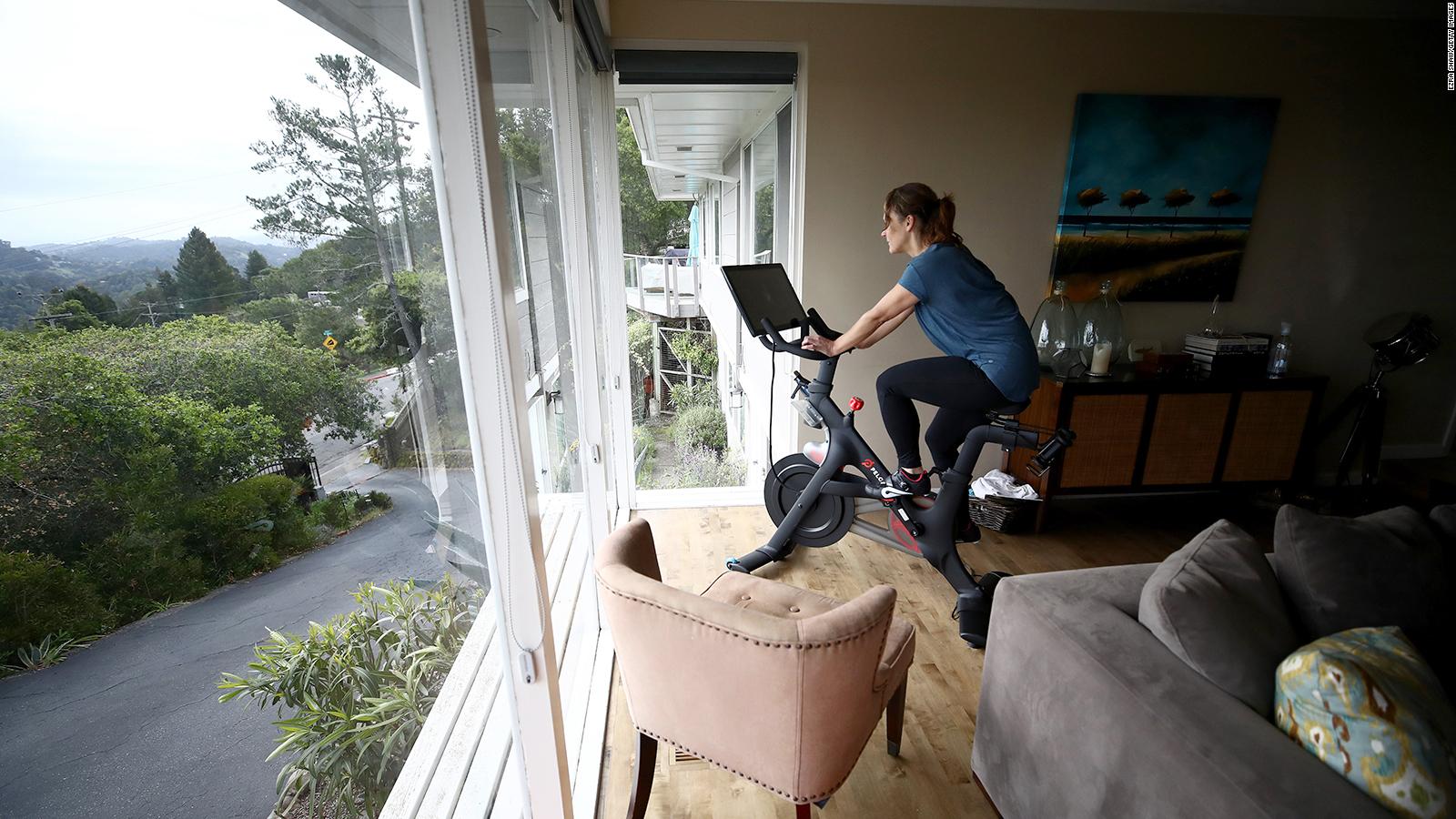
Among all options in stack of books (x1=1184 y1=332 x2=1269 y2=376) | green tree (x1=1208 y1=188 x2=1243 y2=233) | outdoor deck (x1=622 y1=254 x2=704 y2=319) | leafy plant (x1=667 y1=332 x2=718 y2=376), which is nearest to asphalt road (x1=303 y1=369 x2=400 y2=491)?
stack of books (x1=1184 y1=332 x2=1269 y2=376)

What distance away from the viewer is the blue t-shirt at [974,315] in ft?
7.07

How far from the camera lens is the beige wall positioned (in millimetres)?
2867

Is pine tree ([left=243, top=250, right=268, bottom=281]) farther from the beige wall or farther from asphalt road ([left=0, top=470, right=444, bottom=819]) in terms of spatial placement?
the beige wall

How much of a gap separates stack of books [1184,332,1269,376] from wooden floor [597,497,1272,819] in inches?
31.6

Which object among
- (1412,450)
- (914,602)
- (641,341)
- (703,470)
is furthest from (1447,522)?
(641,341)

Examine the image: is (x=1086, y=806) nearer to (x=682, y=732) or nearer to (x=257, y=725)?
(x=682, y=732)

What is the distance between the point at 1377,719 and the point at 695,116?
14.5ft

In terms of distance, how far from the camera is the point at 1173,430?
307 centimetres

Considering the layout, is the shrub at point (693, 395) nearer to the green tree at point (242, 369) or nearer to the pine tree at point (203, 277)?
the green tree at point (242, 369)

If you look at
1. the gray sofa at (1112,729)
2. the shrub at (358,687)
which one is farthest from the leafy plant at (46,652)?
the gray sofa at (1112,729)

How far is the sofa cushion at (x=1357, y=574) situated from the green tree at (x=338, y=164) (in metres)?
1.83

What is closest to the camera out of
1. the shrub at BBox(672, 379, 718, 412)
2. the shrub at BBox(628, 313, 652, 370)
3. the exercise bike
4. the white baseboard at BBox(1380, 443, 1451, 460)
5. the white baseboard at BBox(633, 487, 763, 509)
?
the exercise bike

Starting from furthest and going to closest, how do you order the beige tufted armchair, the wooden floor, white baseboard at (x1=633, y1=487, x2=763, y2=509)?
white baseboard at (x1=633, y1=487, x2=763, y2=509) → the wooden floor → the beige tufted armchair

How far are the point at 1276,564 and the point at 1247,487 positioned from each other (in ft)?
7.87
